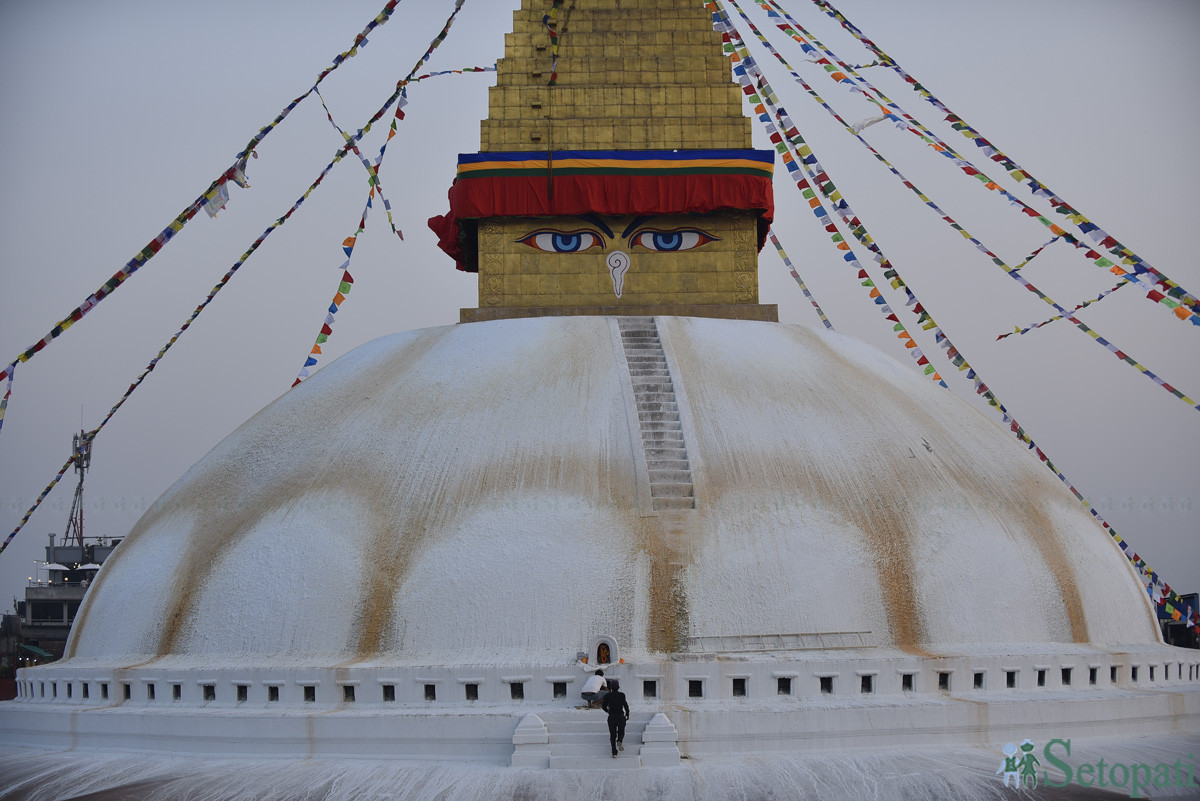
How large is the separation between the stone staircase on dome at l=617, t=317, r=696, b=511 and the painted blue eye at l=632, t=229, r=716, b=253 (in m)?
1.64

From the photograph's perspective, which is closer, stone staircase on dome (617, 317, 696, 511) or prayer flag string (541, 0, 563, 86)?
stone staircase on dome (617, 317, 696, 511)

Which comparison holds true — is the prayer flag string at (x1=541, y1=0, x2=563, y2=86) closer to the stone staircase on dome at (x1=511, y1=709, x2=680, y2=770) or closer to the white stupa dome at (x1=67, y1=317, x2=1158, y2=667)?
the white stupa dome at (x1=67, y1=317, x2=1158, y2=667)

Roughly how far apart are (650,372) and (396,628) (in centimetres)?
379

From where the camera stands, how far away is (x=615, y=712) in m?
10.3

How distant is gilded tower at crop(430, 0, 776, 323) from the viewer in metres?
15.6

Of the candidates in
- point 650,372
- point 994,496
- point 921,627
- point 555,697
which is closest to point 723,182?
point 650,372

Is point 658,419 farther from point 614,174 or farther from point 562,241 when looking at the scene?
point 614,174

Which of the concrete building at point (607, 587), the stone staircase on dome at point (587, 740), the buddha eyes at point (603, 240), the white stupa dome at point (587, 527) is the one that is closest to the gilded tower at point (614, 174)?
the buddha eyes at point (603, 240)

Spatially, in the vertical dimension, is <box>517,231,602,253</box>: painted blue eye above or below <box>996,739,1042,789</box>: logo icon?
above

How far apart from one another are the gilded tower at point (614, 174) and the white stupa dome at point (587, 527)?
1458 millimetres

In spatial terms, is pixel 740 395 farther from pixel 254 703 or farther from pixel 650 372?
pixel 254 703

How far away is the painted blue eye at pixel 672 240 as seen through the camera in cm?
1576

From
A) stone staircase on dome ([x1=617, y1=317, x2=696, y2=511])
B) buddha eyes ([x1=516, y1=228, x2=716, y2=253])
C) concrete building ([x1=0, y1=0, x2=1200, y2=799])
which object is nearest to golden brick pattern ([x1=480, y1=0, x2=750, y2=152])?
buddha eyes ([x1=516, y1=228, x2=716, y2=253])

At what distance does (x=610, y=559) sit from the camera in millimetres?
11438
